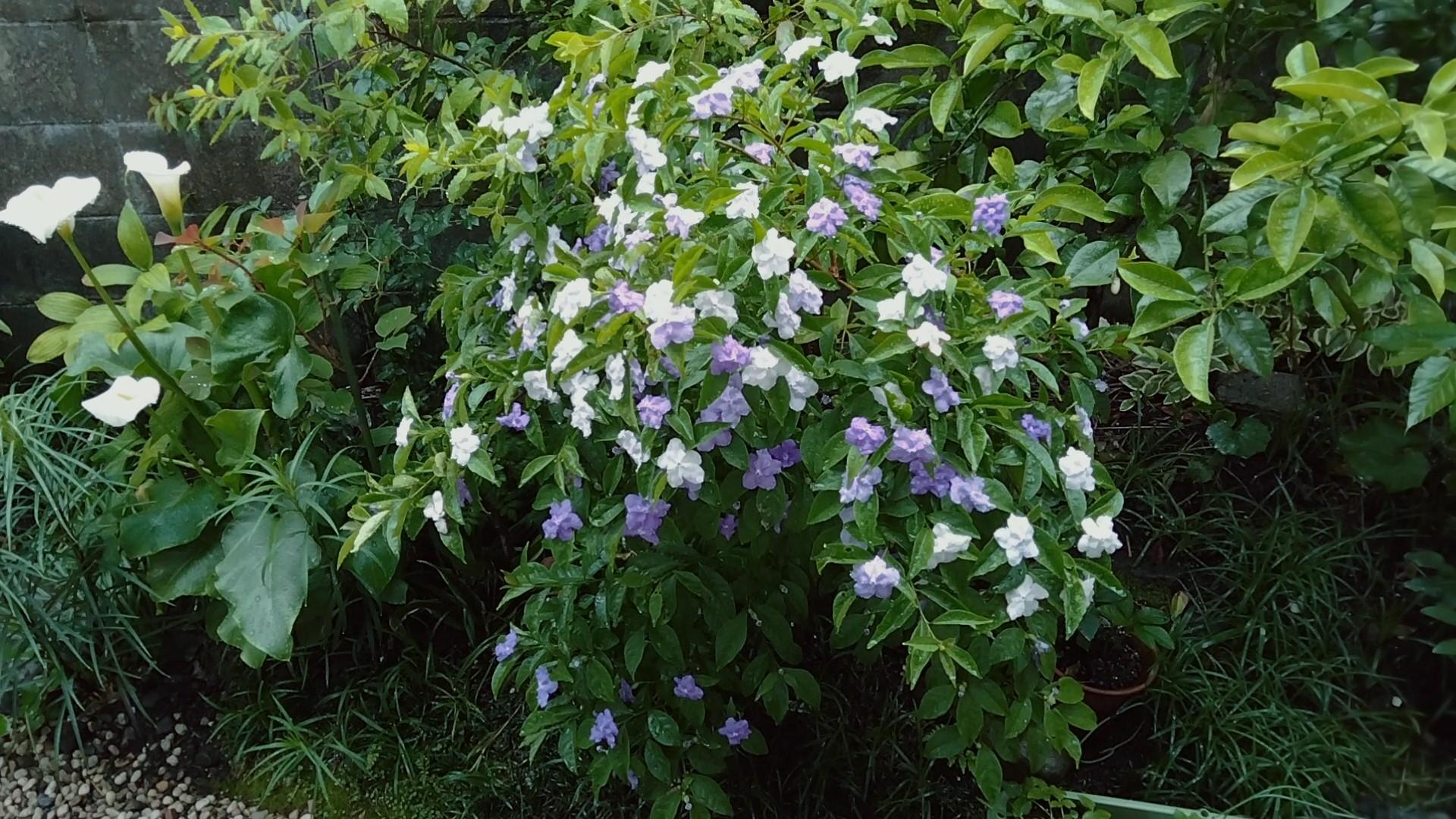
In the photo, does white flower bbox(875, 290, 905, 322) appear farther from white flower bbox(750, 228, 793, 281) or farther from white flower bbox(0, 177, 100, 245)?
white flower bbox(0, 177, 100, 245)

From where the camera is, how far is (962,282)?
1142mm

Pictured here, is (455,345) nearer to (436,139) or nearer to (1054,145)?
(436,139)

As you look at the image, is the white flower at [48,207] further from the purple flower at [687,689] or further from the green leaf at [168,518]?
the purple flower at [687,689]

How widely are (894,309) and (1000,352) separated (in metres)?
0.13

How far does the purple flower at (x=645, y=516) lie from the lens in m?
1.15

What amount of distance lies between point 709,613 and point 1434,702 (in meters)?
0.94

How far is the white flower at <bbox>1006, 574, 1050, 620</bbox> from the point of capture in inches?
43.2

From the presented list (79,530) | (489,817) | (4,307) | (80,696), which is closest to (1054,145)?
(489,817)

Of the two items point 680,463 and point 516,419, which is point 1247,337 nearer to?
point 680,463

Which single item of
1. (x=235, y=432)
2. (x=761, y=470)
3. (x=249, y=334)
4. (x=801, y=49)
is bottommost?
(x=235, y=432)

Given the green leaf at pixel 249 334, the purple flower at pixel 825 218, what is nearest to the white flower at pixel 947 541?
the purple flower at pixel 825 218

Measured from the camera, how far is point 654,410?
102 centimetres

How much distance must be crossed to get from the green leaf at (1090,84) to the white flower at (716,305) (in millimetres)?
464

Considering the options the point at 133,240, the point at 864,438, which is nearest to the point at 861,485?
the point at 864,438
